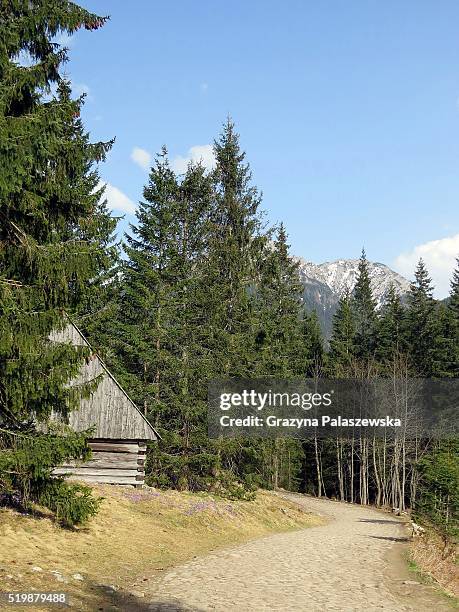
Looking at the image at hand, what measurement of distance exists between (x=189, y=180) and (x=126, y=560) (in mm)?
22889

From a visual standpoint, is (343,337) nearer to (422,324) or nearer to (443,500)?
(422,324)

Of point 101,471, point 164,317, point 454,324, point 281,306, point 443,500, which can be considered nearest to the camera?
point 443,500

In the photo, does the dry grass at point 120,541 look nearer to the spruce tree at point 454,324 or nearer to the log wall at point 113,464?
the log wall at point 113,464

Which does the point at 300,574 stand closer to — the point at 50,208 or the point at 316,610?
the point at 316,610

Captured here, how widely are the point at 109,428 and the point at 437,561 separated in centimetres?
1165

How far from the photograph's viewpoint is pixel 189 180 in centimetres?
3281

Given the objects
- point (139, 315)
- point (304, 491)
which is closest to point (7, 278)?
point (139, 315)

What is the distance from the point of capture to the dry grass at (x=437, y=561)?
14.4 meters

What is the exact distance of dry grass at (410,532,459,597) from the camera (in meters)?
14.4

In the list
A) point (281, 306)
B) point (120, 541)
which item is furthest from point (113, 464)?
point (281, 306)

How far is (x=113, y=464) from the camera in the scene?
2245 centimetres

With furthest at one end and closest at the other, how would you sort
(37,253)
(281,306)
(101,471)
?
(281,306) < (101,471) < (37,253)

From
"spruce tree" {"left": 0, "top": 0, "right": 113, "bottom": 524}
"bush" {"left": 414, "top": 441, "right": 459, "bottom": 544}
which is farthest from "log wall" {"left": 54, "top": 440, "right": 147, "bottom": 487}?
"bush" {"left": 414, "top": 441, "right": 459, "bottom": 544}

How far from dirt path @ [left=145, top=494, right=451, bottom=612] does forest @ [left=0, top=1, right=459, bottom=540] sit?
296 cm
